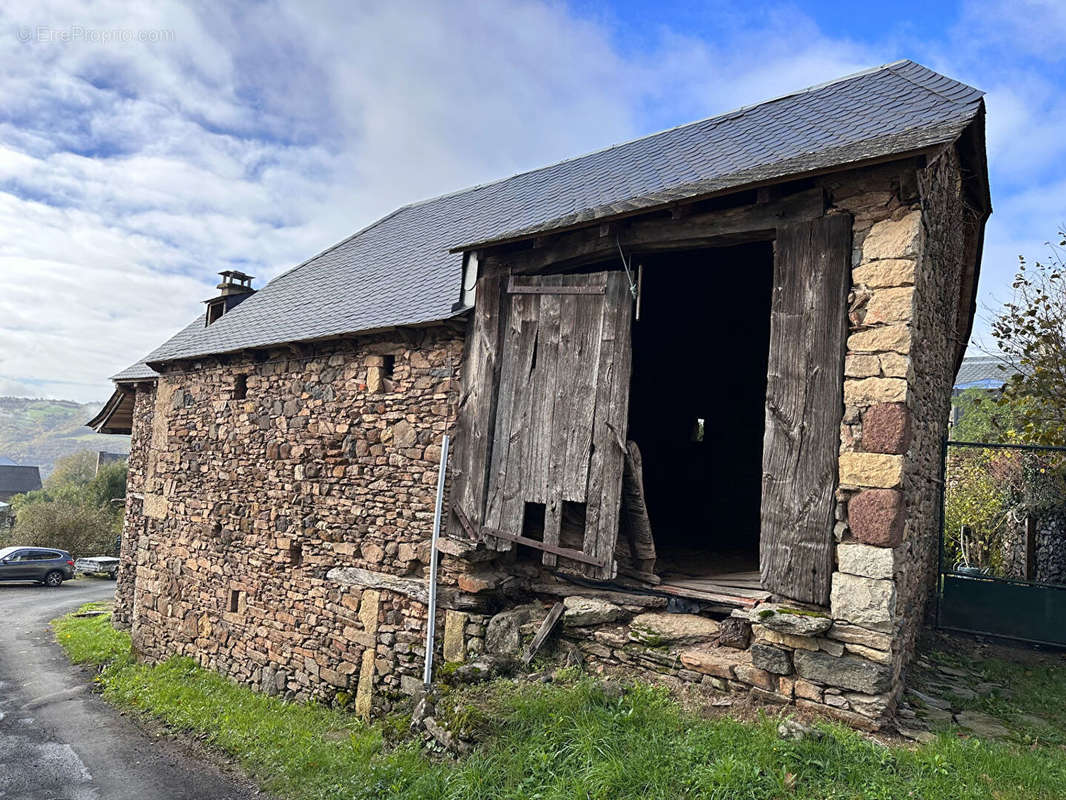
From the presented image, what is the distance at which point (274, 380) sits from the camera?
A: 347 inches

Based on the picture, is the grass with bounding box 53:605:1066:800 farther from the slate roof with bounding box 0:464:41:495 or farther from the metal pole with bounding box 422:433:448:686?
the slate roof with bounding box 0:464:41:495

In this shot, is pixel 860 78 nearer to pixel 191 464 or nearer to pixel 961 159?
pixel 961 159

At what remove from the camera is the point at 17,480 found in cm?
4322

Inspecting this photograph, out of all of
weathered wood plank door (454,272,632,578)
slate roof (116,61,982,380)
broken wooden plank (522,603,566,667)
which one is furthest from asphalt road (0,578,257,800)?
slate roof (116,61,982,380)

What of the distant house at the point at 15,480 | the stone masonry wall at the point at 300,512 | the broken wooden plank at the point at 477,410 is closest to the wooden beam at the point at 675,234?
the broken wooden plank at the point at 477,410

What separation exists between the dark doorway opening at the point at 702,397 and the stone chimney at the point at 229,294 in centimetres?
824

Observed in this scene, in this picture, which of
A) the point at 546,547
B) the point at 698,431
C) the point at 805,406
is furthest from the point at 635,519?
the point at 698,431

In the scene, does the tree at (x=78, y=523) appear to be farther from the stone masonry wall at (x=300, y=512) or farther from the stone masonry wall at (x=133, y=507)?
the stone masonry wall at (x=300, y=512)

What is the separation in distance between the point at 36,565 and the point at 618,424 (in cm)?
2132

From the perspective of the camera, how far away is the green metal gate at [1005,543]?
7465mm

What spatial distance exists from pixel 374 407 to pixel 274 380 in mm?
2095

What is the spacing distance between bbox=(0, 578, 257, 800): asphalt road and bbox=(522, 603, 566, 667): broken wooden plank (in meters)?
2.65

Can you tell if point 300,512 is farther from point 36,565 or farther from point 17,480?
point 17,480

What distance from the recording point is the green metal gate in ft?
24.5
